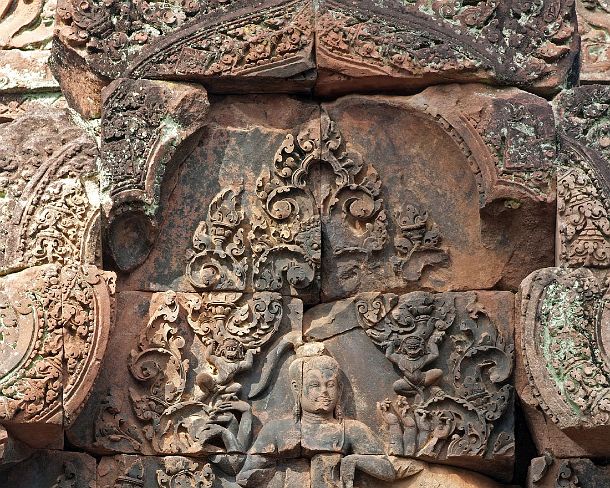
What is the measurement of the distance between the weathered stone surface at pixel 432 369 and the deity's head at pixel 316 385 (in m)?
0.13

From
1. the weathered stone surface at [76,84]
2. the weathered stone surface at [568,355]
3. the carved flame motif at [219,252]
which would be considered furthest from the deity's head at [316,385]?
the weathered stone surface at [76,84]

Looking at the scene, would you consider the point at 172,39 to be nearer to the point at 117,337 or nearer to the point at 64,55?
the point at 64,55

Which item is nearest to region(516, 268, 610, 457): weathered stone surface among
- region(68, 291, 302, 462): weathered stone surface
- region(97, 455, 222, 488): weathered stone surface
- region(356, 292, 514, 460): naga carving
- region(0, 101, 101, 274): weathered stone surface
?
region(356, 292, 514, 460): naga carving

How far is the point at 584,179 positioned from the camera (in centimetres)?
989

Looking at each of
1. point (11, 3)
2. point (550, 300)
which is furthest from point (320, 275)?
point (11, 3)

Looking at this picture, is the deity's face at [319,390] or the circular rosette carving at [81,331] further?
the deity's face at [319,390]

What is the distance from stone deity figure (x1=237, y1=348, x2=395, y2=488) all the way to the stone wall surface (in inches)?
0.5

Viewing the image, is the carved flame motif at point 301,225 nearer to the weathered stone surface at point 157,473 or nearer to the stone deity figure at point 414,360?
the stone deity figure at point 414,360

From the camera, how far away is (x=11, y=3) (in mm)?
10711

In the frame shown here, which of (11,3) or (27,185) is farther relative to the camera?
(11,3)

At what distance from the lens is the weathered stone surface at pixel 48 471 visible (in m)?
9.88

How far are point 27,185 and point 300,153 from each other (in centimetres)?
141

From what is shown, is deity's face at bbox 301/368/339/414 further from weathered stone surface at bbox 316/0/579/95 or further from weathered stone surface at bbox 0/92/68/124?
weathered stone surface at bbox 0/92/68/124

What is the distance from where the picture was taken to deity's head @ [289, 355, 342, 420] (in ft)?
32.8
